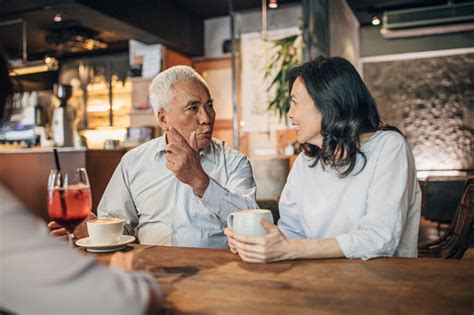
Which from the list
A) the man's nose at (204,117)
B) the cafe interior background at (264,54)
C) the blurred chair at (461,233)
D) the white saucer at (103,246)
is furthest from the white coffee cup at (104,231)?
the cafe interior background at (264,54)

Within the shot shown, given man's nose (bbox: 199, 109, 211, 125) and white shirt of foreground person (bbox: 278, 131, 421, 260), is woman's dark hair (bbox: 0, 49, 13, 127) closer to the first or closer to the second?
white shirt of foreground person (bbox: 278, 131, 421, 260)

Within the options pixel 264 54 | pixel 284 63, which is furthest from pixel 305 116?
pixel 264 54

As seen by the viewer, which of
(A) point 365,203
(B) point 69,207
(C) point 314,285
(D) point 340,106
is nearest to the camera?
(C) point 314,285

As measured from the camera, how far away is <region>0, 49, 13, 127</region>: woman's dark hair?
0.75 metres

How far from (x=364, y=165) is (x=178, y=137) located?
2.18ft

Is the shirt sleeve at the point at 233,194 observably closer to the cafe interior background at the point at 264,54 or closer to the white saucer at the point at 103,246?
the white saucer at the point at 103,246

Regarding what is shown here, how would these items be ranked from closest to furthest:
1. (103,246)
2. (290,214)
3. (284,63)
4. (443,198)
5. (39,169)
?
(103,246) < (290,214) < (443,198) < (39,169) < (284,63)

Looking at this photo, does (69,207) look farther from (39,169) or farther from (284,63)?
(284,63)

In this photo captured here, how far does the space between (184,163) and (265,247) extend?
1.74ft

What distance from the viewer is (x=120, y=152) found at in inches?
195

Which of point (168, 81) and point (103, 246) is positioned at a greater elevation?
point (168, 81)

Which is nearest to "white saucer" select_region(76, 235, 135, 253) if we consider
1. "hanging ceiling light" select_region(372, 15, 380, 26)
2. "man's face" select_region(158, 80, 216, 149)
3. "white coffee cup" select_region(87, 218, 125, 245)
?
"white coffee cup" select_region(87, 218, 125, 245)

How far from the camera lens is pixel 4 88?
2.47 ft

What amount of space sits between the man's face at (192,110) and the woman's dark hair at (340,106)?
22.4 inches
